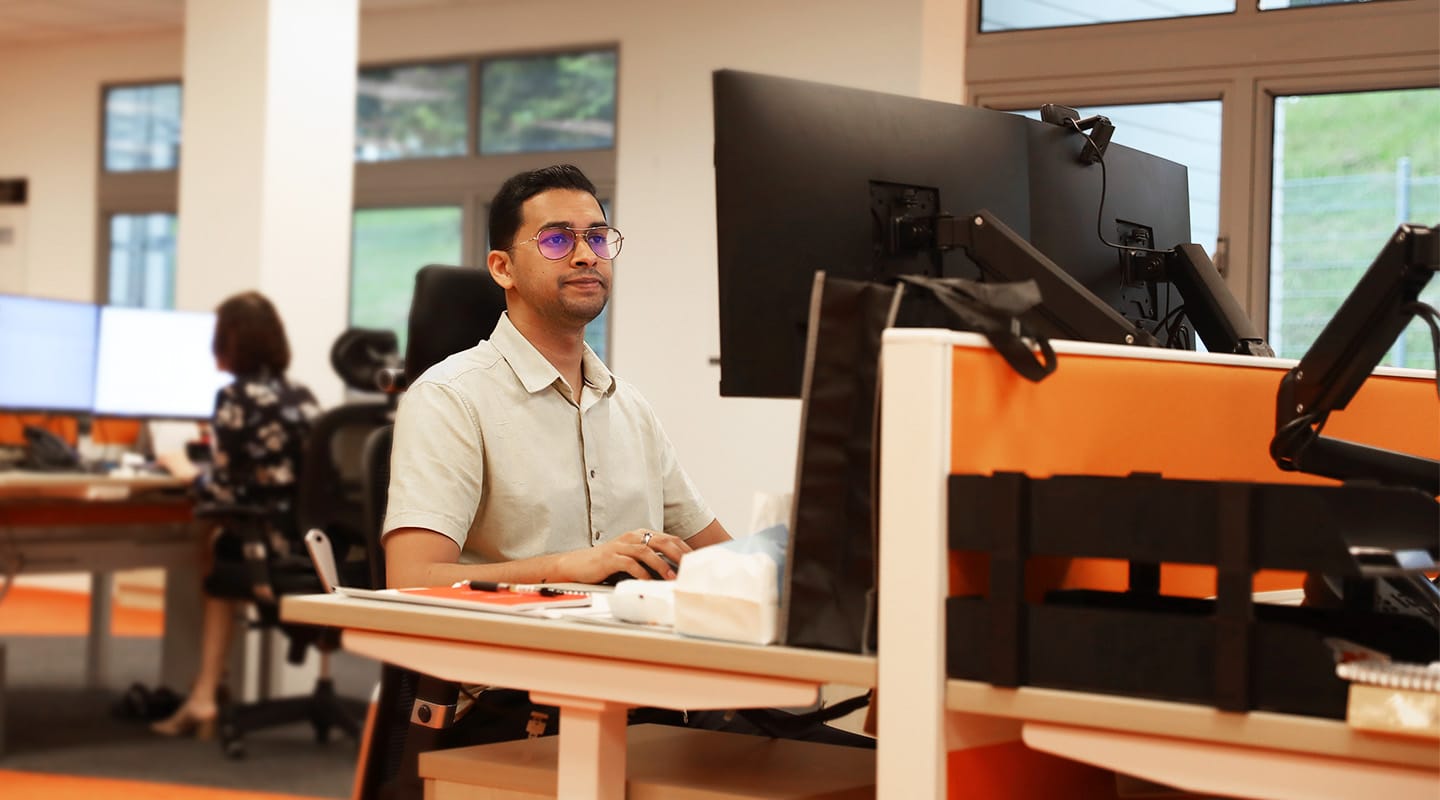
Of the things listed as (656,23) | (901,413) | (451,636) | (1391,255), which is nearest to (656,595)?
(451,636)

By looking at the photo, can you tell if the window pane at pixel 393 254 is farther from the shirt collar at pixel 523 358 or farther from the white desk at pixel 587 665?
the white desk at pixel 587 665

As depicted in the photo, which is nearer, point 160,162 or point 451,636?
point 451,636

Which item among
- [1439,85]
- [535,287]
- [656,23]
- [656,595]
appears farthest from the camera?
[656,23]

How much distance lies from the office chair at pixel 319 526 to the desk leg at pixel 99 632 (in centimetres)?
81

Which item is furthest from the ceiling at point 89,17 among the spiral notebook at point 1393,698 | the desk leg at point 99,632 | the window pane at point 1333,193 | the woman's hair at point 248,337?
the spiral notebook at point 1393,698

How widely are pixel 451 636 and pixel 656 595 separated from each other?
197mm

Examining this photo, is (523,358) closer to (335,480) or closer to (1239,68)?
(335,480)

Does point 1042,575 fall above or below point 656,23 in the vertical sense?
below

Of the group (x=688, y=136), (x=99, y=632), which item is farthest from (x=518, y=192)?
(x=688, y=136)

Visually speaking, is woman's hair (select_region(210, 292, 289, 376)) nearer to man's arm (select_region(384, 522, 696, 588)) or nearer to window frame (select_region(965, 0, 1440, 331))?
window frame (select_region(965, 0, 1440, 331))

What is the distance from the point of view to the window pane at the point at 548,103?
7004mm

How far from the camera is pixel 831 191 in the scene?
60.2 inches

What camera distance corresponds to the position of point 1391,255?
133cm

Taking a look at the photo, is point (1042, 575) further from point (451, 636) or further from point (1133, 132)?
point (1133, 132)
